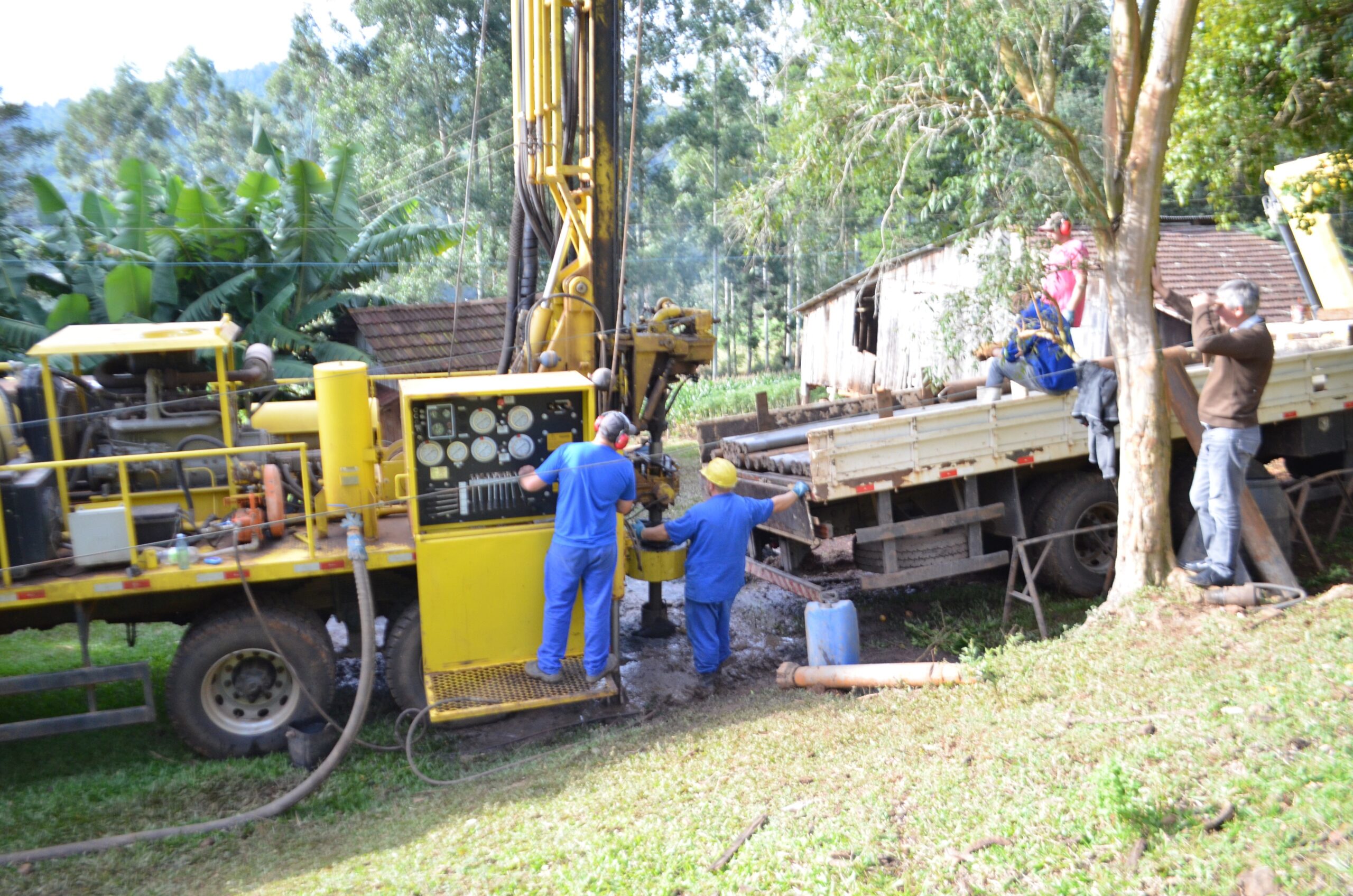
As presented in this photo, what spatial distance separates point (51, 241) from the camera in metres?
13.3

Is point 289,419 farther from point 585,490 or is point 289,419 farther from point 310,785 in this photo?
point 310,785

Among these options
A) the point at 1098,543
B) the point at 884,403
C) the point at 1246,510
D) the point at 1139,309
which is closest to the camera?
the point at 1139,309

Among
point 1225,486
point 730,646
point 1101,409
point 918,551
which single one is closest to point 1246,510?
point 1225,486

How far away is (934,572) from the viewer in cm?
795

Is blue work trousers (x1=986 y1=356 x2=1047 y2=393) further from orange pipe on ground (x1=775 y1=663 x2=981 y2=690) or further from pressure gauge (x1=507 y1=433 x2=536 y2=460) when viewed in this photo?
pressure gauge (x1=507 y1=433 x2=536 y2=460)

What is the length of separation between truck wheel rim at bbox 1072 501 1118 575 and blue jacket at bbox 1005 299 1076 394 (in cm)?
117

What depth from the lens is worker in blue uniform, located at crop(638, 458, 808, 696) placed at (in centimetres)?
734

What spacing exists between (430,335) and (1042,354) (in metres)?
8.93

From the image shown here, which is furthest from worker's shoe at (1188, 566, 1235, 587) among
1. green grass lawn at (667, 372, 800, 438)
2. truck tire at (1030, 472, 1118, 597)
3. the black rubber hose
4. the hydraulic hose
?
green grass lawn at (667, 372, 800, 438)

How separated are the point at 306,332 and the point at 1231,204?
12257 mm

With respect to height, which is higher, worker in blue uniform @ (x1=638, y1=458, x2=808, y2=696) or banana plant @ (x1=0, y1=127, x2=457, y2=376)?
banana plant @ (x1=0, y1=127, x2=457, y2=376)

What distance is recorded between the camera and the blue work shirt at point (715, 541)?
289 inches

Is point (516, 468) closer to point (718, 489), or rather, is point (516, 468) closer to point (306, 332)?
point (718, 489)

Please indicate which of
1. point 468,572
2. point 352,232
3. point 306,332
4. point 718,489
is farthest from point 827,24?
point 306,332
